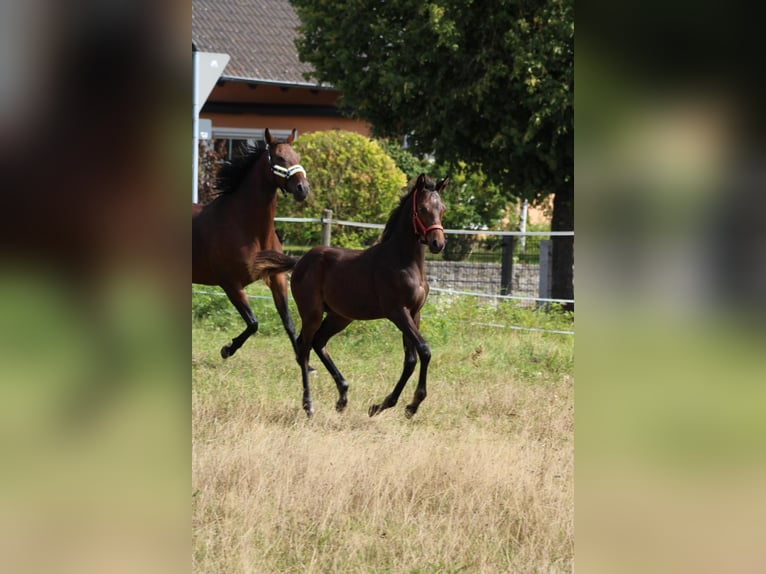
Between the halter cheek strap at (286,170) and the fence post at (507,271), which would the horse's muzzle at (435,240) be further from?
the fence post at (507,271)

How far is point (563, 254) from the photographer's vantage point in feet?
46.1

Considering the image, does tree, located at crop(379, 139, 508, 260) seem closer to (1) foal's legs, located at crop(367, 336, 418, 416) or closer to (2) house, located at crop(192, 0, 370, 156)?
(2) house, located at crop(192, 0, 370, 156)

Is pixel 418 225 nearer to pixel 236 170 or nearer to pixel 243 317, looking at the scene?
pixel 243 317
